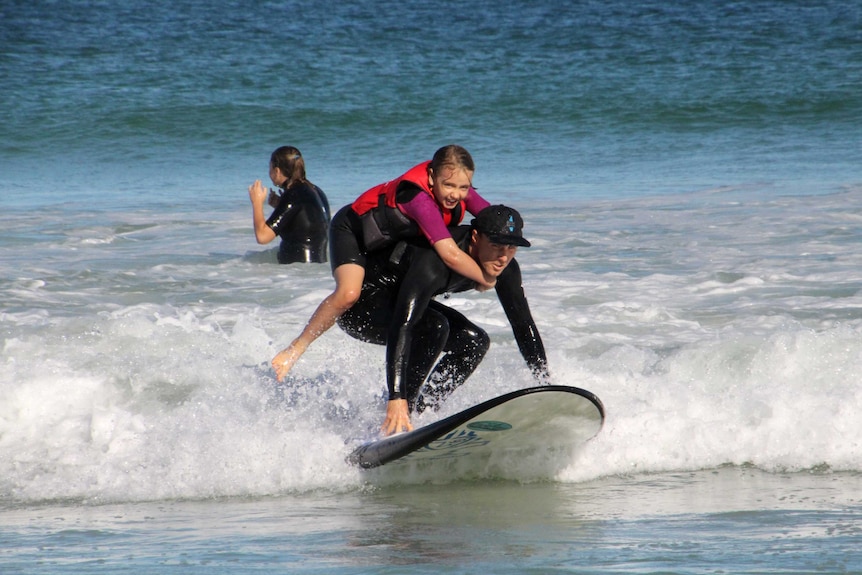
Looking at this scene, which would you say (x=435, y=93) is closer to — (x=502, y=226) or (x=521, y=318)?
(x=521, y=318)

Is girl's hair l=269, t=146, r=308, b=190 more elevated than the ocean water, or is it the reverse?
girl's hair l=269, t=146, r=308, b=190

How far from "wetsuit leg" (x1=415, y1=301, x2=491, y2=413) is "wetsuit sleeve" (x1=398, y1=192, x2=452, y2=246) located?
1.78 ft

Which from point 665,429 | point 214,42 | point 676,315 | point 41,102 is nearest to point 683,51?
point 214,42

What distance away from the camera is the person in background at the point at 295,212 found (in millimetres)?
9219

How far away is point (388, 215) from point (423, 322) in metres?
0.52

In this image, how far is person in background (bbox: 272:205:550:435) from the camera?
4.86m

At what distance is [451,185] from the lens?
4.91m

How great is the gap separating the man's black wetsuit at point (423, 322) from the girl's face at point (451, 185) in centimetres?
18

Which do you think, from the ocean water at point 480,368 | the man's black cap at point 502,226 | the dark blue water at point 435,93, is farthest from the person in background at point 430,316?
the dark blue water at point 435,93

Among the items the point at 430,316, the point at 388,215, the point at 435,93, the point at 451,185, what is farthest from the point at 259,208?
the point at 435,93

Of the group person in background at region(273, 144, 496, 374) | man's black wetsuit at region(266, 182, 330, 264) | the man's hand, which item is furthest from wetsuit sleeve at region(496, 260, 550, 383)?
man's black wetsuit at region(266, 182, 330, 264)

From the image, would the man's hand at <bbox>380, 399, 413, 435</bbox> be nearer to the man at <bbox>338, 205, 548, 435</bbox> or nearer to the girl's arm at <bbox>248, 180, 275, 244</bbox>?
the man at <bbox>338, 205, 548, 435</bbox>

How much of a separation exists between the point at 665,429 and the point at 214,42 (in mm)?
28924

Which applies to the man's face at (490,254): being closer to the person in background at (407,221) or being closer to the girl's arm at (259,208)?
the person in background at (407,221)
